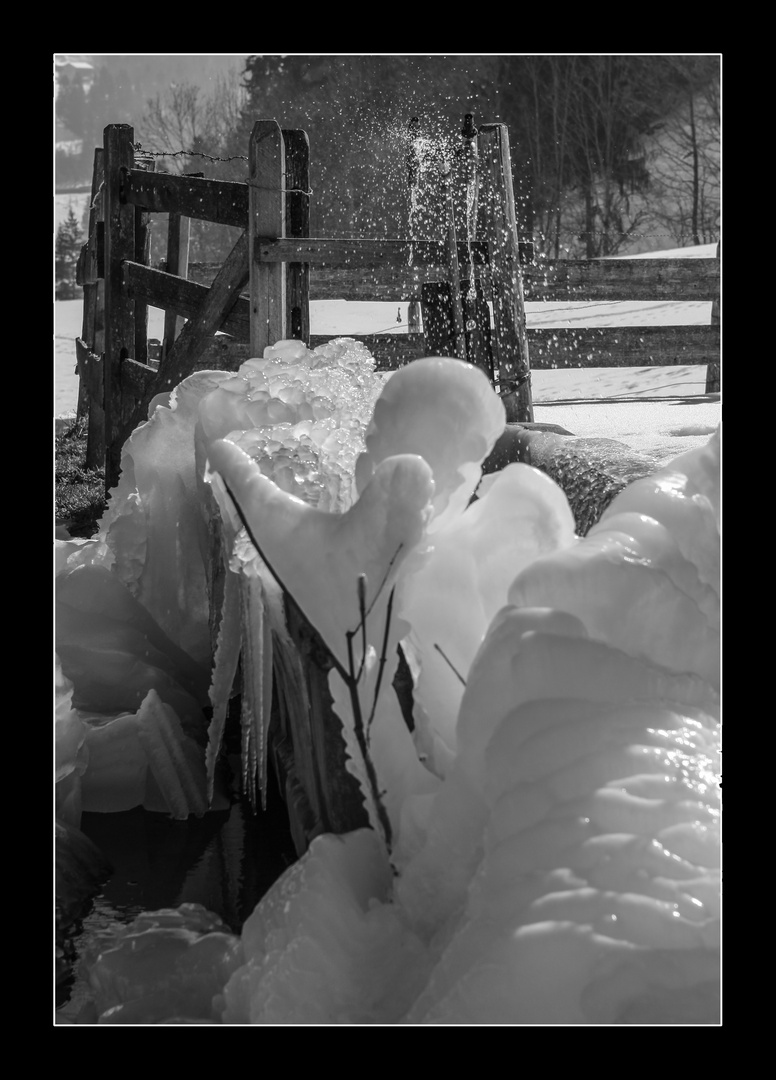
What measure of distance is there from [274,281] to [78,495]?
2.02m

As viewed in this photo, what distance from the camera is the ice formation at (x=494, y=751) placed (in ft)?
3.59

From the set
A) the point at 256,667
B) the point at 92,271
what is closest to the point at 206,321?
the point at 256,667

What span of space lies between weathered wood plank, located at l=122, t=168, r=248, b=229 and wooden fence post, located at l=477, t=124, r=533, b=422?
1.23 m

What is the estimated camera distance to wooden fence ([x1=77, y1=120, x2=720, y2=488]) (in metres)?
4.32

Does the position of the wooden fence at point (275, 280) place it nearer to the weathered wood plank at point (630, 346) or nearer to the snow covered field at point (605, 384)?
the weathered wood plank at point (630, 346)

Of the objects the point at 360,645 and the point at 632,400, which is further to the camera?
the point at 632,400

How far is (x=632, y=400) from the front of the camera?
8.78 m

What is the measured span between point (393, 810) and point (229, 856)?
875 millimetres

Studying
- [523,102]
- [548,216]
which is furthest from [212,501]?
[548,216]

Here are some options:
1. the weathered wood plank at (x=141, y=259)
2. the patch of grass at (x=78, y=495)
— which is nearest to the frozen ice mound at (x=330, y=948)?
the patch of grass at (x=78, y=495)

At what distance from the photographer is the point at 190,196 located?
4.89m

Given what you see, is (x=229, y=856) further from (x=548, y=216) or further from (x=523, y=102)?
(x=548, y=216)

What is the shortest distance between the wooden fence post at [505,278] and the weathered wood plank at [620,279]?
1669mm

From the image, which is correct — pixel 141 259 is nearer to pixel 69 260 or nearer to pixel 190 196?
pixel 190 196
